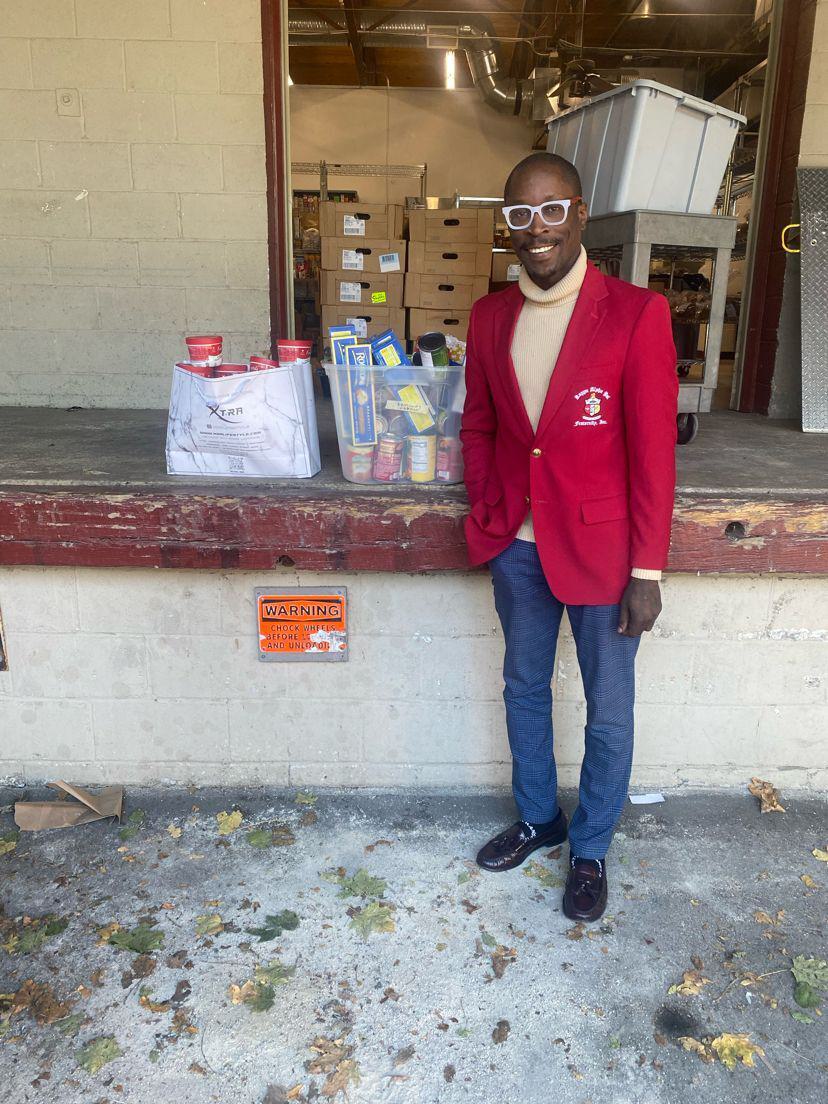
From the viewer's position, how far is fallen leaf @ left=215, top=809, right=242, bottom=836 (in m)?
2.62

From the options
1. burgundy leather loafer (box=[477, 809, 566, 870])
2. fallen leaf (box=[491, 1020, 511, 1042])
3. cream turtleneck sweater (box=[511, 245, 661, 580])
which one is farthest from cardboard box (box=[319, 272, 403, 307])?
fallen leaf (box=[491, 1020, 511, 1042])

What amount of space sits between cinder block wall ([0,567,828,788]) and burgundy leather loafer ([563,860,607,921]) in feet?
1.75

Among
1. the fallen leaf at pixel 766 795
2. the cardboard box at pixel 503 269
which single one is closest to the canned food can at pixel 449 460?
the fallen leaf at pixel 766 795

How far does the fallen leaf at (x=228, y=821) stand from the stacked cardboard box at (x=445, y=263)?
3736 mm

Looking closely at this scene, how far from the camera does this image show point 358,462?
2574 millimetres

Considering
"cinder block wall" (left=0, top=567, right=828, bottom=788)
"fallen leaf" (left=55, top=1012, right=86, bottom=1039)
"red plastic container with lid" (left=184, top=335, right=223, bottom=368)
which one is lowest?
"fallen leaf" (left=55, top=1012, right=86, bottom=1039)

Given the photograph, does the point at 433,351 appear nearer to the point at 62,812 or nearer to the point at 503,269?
the point at 62,812

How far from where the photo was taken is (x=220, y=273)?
13.5ft

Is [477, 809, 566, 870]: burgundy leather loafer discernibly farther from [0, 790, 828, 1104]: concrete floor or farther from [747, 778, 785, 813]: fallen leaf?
[747, 778, 785, 813]: fallen leaf

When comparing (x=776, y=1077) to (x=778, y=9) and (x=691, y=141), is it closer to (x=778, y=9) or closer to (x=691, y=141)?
(x=691, y=141)

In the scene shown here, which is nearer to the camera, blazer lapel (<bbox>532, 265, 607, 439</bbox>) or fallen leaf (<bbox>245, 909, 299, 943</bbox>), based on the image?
blazer lapel (<bbox>532, 265, 607, 439</bbox>)

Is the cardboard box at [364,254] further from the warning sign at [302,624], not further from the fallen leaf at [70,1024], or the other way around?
the fallen leaf at [70,1024]

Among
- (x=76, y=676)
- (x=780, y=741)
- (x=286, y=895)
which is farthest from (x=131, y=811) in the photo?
(x=780, y=741)

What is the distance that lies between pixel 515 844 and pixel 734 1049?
2.55 ft
